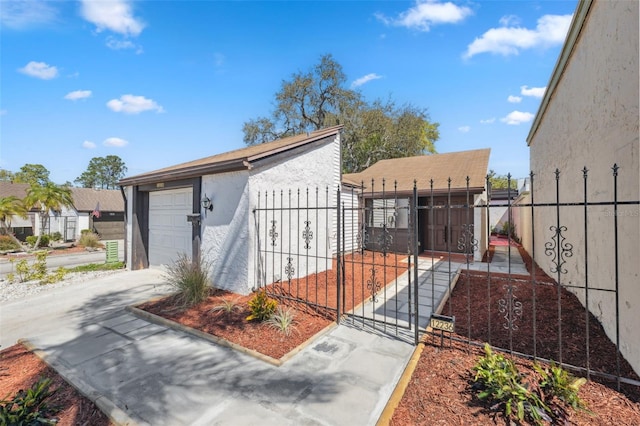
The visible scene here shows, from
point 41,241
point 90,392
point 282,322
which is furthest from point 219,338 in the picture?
point 41,241

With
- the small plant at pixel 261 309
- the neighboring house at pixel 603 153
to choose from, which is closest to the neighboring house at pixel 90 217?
the small plant at pixel 261 309

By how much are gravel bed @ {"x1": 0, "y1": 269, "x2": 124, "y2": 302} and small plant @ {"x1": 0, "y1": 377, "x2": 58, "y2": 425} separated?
5932mm

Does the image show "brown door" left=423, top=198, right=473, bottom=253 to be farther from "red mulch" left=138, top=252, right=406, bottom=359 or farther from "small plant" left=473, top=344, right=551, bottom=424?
"small plant" left=473, top=344, right=551, bottom=424

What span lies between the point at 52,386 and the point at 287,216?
4.68 meters

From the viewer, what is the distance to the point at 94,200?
24.7 meters

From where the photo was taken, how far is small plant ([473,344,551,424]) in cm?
233

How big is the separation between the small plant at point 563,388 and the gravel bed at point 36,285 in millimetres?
10326

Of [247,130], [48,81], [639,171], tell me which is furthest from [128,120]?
[639,171]

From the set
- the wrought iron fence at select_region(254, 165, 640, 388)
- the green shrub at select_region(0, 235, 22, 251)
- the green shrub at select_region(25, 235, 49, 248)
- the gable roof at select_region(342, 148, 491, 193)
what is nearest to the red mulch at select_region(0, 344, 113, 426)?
the wrought iron fence at select_region(254, 165, 640, 388)

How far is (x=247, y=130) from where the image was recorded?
85.3 ft

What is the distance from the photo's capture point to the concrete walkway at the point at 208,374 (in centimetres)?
254

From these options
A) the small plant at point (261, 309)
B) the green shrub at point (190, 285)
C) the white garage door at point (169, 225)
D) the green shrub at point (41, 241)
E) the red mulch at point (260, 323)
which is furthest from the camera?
the green shrub at point (41, 241)

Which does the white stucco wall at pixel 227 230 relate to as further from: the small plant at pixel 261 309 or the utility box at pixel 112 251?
the utility box at pixel 112 251

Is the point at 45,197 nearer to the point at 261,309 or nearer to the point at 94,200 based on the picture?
the point at 94,200
